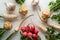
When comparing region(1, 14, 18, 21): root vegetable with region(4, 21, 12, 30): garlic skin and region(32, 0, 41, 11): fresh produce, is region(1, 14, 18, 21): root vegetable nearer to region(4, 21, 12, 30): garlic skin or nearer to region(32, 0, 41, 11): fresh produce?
region(4, 21, 12, 30): garlic skin

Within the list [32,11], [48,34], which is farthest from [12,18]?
[48,34]

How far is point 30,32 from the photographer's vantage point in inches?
46.6

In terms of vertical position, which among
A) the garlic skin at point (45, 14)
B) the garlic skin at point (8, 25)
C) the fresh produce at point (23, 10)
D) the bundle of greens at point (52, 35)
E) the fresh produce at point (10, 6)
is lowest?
the bundle of greens at point (52, 35)

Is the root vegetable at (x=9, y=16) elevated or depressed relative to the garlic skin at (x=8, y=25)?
elevated

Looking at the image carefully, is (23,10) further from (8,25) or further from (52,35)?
(52,35)

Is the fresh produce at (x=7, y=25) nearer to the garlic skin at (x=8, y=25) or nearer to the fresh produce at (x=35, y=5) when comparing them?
the garlic skin at (x=8, y=25)

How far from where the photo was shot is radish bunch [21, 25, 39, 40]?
1.17 meters

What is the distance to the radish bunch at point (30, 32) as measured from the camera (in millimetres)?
1173

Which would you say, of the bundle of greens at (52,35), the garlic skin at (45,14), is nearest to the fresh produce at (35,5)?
the garlic skin at (45,14)

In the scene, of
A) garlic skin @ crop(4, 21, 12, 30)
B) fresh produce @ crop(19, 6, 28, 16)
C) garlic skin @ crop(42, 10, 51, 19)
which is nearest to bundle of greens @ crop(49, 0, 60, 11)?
garlic skin @ crop(42, 10, 51, 19)

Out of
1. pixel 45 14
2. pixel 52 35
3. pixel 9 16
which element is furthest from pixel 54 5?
pixel 9 16

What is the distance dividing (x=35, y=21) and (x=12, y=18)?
0.15 metres

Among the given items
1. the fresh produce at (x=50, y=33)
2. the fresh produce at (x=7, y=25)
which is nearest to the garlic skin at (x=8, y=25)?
the fresh produce at (x=7, y=25)

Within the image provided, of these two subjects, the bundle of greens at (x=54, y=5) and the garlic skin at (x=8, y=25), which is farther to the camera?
the bundle of greens at (x=54, y=5)
